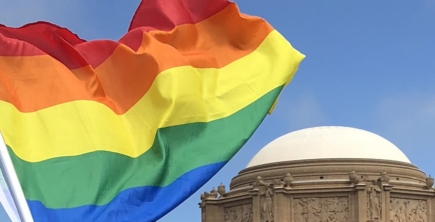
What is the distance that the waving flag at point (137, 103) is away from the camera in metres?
10.9

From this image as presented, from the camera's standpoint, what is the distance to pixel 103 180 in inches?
433

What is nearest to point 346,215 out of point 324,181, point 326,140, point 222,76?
point 324,181

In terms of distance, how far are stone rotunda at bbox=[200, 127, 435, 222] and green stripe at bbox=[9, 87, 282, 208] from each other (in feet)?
135

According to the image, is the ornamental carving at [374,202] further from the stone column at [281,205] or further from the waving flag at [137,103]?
the waving flag at [137,103]

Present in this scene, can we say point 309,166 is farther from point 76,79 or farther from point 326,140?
point 76,79

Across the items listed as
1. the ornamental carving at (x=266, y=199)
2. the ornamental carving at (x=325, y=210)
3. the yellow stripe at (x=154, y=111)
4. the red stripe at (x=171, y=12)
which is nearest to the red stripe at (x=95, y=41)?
the red stripe at (x=171, y=12)

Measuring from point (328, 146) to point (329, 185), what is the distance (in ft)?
12.9

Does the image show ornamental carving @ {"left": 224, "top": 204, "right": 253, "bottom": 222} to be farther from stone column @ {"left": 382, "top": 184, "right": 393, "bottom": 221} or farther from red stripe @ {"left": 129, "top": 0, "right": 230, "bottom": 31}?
red stripe @ {"left": 129, "top": 0, "right": 230, "bottom": 31}

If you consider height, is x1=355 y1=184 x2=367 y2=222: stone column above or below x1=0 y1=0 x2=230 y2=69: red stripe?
above

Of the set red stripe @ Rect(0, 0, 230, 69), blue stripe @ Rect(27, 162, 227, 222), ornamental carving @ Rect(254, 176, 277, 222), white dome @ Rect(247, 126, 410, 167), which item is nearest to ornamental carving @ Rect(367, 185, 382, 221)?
white dome @ Rect(247, 126, 410, 167)

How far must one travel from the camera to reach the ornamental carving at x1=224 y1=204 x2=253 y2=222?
56188 millimetres

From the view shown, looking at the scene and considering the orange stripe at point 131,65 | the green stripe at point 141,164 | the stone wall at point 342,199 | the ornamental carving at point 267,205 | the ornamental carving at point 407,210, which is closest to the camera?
the green stripe at point 141,164

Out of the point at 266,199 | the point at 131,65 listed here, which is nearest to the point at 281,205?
the point at 266,199

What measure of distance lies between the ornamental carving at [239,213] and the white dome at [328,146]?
3.41m
